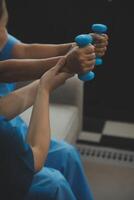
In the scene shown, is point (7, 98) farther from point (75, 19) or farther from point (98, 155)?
point (75, 19)

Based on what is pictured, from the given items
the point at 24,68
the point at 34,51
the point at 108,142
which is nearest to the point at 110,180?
the point at 108,142

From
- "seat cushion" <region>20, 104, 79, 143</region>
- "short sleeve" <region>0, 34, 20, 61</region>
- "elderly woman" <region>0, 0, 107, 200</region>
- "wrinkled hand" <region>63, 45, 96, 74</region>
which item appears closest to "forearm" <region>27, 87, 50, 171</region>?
"elderly woman" <region>0, 0, 107, 200</region>

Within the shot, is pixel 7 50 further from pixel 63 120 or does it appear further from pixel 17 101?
pixel 63 120

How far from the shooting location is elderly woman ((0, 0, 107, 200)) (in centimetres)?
100

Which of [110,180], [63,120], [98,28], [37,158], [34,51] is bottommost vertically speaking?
[110,180]

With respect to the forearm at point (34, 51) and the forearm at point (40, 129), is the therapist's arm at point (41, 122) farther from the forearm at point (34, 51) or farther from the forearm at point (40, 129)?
the forearm at point (34, 51)

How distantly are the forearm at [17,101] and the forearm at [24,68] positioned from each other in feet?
0.15

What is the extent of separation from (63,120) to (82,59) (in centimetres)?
84

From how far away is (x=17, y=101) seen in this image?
1.21m

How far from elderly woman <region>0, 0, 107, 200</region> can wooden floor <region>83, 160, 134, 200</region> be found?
47 cm

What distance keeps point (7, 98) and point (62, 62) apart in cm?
22

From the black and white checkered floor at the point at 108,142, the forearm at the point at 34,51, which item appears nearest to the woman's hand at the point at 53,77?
the forearm at the point at 34,51

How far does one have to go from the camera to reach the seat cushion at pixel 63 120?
5.66ft

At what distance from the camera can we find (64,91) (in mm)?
1901
